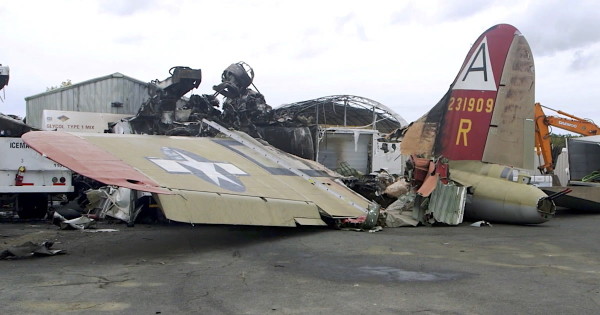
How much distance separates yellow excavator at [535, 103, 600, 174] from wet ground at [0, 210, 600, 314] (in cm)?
910

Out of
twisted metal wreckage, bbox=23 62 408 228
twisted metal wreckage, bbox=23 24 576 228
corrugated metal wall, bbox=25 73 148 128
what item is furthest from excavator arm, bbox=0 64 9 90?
corrugated metal wall, bbox=25 73 148 128

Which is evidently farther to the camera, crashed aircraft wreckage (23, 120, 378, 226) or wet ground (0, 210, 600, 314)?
crashed aircraft wreckage (23, 120, 378, 226)

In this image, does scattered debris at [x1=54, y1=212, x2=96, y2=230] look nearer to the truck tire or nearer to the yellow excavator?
the truck tire

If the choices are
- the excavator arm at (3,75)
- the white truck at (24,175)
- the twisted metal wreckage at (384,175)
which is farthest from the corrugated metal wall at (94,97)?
the white truck at (24,175)

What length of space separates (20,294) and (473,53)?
37.1 ft

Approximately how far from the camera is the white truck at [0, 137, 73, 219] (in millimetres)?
12211

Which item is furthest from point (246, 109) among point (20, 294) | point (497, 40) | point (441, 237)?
point (20, 294)

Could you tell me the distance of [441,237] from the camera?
1002 cm

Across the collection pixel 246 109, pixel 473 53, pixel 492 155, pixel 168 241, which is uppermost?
pixel 473 53

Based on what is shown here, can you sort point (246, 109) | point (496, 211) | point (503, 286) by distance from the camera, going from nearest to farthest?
1. point (503, 286)
2. point (496, 211)
3. point (246, 109)

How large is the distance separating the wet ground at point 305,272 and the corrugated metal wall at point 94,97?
44.0 feet

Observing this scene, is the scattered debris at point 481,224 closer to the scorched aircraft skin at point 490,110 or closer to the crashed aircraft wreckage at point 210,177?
the scorched aircraft skin at point 490,110

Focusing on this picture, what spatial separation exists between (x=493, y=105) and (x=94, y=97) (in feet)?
54.4

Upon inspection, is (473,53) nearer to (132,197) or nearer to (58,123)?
(132,197)
